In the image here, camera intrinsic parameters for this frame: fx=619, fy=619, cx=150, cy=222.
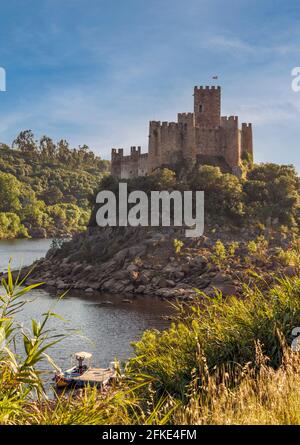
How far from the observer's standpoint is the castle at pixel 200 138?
57406 mm

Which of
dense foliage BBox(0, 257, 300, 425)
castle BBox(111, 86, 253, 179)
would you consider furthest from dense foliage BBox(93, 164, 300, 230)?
dense foliage BBox(0, 257, 300, 425)

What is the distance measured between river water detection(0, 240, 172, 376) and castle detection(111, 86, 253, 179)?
16.7m

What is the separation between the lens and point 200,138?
57.8m

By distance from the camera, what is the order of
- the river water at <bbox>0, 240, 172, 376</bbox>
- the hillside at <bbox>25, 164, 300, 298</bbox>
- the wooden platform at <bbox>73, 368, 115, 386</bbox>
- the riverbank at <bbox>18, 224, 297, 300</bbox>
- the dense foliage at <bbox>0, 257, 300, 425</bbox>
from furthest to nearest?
the hillside at <bbox>25, 164, 300, 298</bbox>
the riverbank at <bbox>18, 224, 297, 300</bbox>
the river water at <bbox>0, 240, 172, 376</bbox>
the wooden platform at <bbox>73, 368, 115, 386</bbox>
the dense foliage at <bbox>0, 257, 300, 425</bbox>

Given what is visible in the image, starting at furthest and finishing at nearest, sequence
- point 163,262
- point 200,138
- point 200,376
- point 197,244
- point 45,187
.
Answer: point 45,187 < point 200,138 < point 197,244 < point 163,262 < point 200,376

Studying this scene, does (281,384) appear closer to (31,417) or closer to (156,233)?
(31,417)

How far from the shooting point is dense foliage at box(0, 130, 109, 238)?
116125 millimetres

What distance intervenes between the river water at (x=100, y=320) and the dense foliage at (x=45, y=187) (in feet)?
208

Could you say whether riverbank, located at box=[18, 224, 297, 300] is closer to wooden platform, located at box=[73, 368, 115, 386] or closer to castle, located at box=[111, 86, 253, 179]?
castle, located at box=[111, 86, 253, 179]

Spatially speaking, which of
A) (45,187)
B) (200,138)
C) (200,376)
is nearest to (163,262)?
(200,138)

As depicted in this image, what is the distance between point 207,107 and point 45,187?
269ft

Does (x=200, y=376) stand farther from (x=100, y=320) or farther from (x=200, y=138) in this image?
(x=200, y=138)

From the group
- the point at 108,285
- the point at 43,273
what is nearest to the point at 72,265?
the point at 43,273

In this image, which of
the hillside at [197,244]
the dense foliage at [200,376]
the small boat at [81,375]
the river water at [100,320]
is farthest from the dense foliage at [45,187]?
the dense foliage at [200,376]
